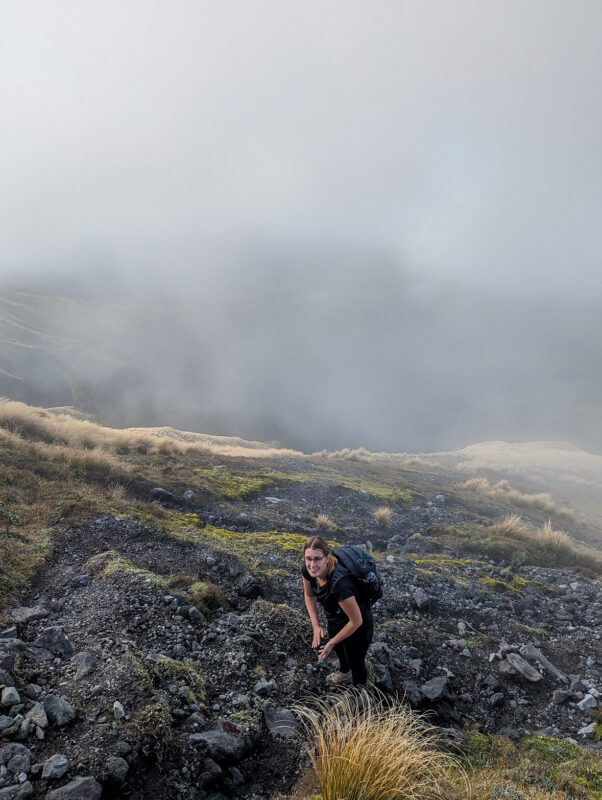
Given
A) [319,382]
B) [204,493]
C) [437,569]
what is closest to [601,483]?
[437,569]

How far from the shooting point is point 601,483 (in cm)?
5044

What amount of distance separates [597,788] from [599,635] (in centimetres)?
618

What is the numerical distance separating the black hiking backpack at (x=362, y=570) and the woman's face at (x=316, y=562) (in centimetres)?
26

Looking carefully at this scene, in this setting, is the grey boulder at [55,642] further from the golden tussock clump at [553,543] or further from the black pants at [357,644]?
the golden tussock clump at [553,543]

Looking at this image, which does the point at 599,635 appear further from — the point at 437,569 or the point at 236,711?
the point at 236,711

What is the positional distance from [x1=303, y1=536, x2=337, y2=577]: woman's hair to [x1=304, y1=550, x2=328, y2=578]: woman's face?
1.8 inches

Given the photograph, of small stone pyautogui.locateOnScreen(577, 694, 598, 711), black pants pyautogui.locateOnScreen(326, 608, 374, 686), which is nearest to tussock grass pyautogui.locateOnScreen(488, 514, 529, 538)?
small stone pyautogui.locateOnScreen(577, 694, 598, 711)

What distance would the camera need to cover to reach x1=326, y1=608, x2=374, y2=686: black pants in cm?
541

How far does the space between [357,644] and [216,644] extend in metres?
2.13

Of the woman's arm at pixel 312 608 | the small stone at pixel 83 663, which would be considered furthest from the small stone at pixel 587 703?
the small stone at pixel 83 663

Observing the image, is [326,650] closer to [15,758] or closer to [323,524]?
[15,758]

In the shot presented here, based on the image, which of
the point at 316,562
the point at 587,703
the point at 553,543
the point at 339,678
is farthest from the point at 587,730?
the point at 553,543

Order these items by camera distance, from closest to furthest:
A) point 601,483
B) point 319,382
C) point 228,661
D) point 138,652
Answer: point 138,652, point 228,661, point 601,483, point 319,382

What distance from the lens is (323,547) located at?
5.02m
